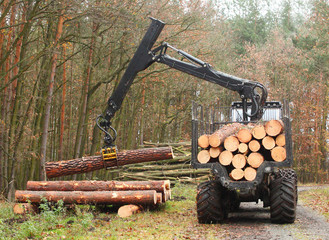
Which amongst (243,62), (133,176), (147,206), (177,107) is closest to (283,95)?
(243,62)

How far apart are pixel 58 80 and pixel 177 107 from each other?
10370 mm

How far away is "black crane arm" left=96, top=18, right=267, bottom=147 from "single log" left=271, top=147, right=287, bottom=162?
2283 millimetres

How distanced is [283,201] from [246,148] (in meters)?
1.37

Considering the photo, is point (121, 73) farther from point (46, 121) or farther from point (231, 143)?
point (231, 143)

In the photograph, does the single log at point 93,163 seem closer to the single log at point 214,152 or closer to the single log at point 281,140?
the single log at point 214,152

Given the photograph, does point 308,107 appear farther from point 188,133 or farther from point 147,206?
point 147,206

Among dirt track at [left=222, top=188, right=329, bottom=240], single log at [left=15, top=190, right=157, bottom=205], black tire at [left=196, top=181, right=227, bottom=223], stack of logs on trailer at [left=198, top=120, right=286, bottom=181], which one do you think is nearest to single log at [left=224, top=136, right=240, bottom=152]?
stack of logs on trailer at [left=198, top=120, right=286, bottom=181]

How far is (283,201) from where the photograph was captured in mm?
8820

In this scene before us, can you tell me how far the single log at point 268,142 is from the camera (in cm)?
878

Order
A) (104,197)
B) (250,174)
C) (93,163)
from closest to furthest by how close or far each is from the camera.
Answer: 1. (250,174)
2. (104,197)
3. (93,163)

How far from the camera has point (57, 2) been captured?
1116 cm

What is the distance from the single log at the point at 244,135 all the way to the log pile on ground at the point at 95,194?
2620 mm

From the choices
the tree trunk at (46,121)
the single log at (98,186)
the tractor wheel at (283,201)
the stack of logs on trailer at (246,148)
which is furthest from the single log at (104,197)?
the tree trunk at (46,121)

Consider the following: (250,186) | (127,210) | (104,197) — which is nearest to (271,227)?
(250,186)
